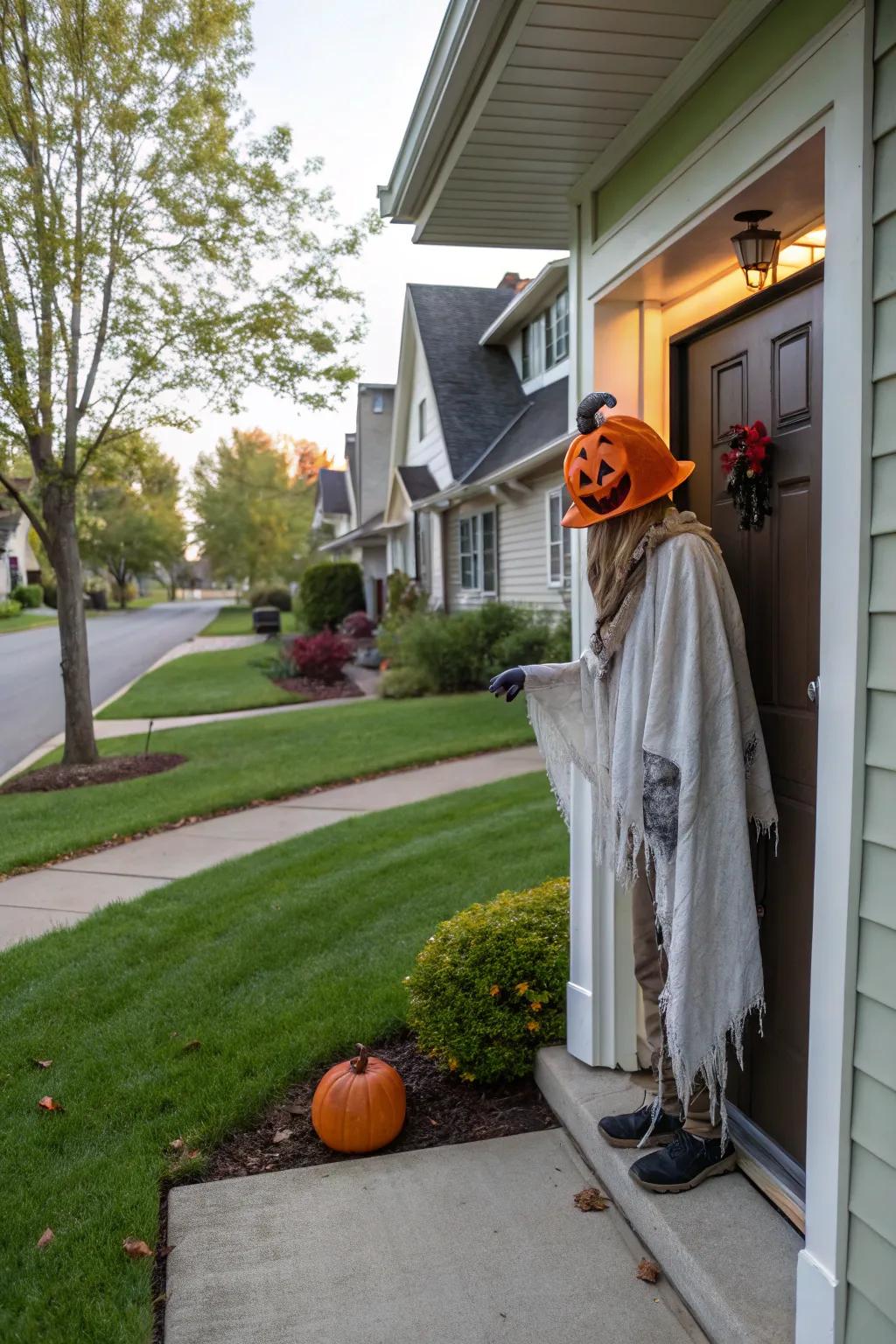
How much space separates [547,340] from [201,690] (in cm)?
→ 833

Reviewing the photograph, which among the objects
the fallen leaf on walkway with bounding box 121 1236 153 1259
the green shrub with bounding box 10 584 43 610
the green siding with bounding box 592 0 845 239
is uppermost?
the green siding with bounding box 592 0 845 239

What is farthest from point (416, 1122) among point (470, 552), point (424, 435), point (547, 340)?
point (424, 435)

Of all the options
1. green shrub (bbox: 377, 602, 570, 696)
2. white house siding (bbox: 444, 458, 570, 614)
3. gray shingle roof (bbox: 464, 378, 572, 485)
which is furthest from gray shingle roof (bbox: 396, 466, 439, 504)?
green shrub (bbox: 377, 602, 570, 696)

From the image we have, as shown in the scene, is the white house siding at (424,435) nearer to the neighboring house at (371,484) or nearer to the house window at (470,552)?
the house window at (470,552)

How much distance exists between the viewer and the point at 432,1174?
3.12 metres

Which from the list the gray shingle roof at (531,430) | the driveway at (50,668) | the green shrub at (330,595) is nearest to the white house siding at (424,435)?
the gray shingle roof at (531,430)

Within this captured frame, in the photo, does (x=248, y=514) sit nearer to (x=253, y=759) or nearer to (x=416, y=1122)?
(x=253, y=759)

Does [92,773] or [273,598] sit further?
[273,598]

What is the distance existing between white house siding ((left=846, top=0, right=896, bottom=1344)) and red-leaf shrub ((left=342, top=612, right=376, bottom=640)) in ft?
74.1

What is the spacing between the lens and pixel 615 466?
2557 mm

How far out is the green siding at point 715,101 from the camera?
2.10 m

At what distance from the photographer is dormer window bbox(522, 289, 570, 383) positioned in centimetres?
1620

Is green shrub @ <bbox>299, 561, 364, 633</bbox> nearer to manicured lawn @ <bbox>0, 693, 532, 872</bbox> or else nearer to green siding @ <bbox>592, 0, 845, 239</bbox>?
manicured lawn @ <bbox>0, 693, 532, 872</bbox>

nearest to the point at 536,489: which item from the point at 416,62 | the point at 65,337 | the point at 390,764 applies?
the point at 390,764
